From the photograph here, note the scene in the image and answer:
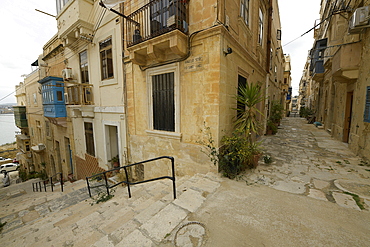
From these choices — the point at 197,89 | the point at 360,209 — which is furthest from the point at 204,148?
the point at 360,209

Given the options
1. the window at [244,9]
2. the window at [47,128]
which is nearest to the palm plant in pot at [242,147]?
the window at [244,9]

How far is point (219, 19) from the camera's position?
143 inches

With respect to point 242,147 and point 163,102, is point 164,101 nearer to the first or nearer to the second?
point 163,102

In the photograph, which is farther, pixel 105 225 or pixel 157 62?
pixel 157 62

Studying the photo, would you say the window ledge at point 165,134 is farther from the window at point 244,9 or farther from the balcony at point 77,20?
the balcony at point 77,20

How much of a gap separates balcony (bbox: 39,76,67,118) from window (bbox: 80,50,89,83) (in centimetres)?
193

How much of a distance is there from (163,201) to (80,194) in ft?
17.9

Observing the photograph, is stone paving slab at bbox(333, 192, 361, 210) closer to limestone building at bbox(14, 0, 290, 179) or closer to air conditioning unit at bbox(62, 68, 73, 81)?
limestone building at bbox(14, 0, 290, 179)

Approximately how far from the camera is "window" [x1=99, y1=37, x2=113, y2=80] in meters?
6.59

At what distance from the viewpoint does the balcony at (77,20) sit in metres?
6.71

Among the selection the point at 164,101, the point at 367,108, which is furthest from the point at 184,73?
the point at 367,108

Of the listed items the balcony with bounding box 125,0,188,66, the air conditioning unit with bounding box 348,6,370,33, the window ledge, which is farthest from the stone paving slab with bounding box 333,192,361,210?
the air conditioning unit with bounding box 348,6,370,33

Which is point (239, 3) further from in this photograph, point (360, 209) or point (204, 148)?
point (360, 209)

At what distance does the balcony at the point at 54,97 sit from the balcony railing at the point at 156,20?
674 centimetres
